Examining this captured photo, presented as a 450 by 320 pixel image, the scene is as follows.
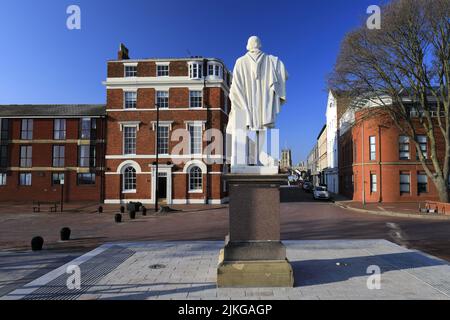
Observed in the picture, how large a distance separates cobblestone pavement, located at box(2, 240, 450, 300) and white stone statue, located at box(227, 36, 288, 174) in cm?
264

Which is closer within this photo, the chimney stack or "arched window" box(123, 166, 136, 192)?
"arched window" box(123, 166, 136, 192)

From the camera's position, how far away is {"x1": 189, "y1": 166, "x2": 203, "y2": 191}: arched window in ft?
107

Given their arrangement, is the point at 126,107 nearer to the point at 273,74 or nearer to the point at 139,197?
A: the point at 139,197

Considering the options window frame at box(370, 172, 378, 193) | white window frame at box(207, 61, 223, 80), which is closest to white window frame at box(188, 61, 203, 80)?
white window frame at box(207, 61, 223, 80)

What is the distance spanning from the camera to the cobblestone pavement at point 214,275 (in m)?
6.40

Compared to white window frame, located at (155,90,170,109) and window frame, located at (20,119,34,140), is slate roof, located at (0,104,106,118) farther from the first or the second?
white window frame, located at (155,90,170,109)

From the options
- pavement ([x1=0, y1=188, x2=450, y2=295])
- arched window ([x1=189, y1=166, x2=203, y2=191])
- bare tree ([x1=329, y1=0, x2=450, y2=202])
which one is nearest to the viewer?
pavement ([x1=0, y1=188, x2=450, y2=295])

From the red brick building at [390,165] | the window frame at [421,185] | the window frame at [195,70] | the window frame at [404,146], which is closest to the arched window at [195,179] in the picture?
the window frame at [195,70]

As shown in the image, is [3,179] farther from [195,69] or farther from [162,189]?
[195,69]

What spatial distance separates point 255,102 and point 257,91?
0.80ft

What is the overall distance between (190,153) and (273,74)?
25.5m

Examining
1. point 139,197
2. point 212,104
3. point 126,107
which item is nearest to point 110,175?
point 139,197

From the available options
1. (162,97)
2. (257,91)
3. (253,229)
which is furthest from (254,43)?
(162,97)
